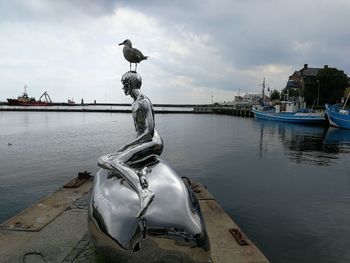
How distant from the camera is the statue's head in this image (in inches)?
253

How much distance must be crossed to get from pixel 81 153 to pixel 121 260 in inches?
750

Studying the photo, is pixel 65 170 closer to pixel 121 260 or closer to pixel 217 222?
pixel 217 222

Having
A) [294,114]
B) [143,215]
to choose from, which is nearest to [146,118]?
[143,215]

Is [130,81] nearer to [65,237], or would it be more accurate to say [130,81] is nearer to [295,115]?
[65,237]

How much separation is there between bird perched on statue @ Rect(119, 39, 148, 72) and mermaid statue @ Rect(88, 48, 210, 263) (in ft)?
5.73

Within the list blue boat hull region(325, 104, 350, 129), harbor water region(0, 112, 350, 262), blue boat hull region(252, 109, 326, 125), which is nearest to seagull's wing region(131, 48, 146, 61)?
harbor water region(0, 112, 350, 262)

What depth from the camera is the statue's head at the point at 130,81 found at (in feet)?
21.1

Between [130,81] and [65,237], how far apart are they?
3.14m

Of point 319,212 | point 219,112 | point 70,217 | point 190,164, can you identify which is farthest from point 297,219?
point 219,112

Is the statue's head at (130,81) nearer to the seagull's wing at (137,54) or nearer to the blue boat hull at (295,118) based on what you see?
→ the seagull's wing at (137,54)

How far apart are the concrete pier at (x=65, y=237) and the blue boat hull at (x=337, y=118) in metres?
46.3

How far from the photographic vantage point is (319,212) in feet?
37.2

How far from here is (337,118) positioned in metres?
50.7

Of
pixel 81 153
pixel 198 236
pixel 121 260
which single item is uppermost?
pixel 198 236
